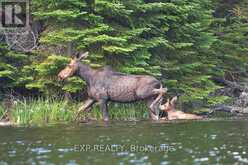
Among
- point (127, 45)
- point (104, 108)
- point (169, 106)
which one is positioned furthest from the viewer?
point (127, 45)

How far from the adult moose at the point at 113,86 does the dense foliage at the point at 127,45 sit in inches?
18.6

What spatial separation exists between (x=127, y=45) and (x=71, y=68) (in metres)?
2.01

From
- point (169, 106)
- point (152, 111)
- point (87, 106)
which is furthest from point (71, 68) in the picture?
point (169, 106)

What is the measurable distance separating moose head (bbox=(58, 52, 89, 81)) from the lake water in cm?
220

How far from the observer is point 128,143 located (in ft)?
44.3

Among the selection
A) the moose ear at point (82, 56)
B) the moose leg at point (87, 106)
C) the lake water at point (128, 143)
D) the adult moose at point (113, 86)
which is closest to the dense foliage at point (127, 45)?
the moose ear at point (82, 56)

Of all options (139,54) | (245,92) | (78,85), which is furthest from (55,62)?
(245,92)

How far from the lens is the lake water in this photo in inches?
451

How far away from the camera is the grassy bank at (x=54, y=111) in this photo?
19922 mm

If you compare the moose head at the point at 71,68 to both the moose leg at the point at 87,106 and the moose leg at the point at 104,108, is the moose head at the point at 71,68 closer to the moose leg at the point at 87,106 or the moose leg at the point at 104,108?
the moose leg at the point at 87,106

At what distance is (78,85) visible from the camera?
68.9 feet

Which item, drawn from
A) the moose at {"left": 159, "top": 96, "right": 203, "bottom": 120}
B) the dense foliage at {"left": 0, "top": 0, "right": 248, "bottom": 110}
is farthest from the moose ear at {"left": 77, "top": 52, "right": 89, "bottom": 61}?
the moose at {"left": 159, "top": 96, "right": 203, "bottom": 120}

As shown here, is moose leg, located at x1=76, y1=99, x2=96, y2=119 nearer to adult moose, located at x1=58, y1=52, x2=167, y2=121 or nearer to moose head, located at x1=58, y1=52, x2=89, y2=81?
adult moose, located at x1=58, y1=52, x2=167, y2=121

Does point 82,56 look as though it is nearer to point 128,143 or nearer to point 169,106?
point 169,106
